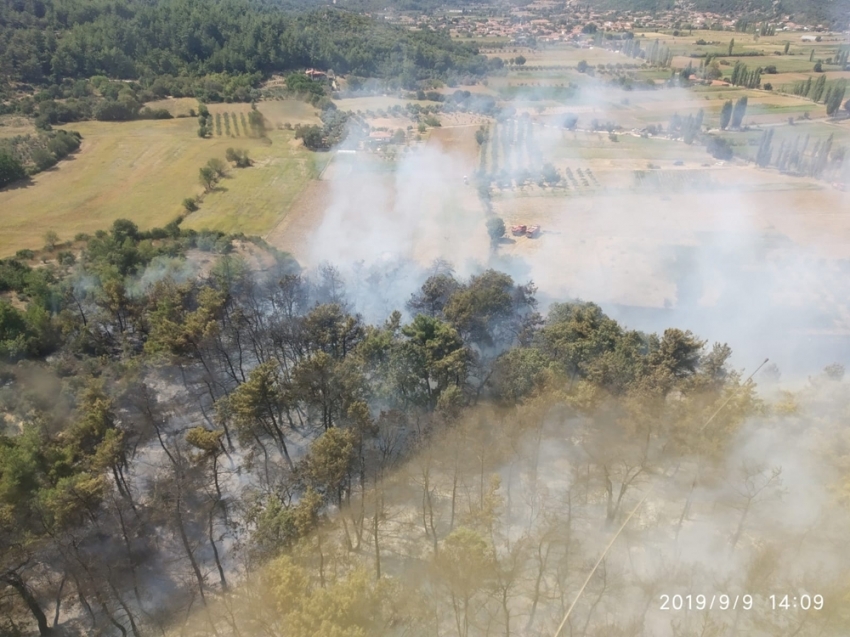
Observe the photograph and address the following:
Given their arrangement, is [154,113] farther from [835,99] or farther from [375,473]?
[835,99]

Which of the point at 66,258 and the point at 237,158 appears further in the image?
the point at 237,158

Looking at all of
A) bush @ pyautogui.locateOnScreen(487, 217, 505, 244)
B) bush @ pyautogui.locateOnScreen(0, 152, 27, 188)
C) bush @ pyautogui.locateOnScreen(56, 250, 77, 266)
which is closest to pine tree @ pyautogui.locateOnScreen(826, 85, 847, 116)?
bush @ pyautogui.locateOnScreen(487, 217, 505, 244)

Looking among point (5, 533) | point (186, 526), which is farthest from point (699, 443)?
point (5, 533)

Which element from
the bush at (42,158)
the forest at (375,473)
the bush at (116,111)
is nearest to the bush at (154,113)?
the bush at (116,111)

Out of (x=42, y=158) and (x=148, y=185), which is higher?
(x=42, y=158)

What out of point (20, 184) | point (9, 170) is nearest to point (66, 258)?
point (20, 184)

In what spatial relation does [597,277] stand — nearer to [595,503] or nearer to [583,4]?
[595,503]
